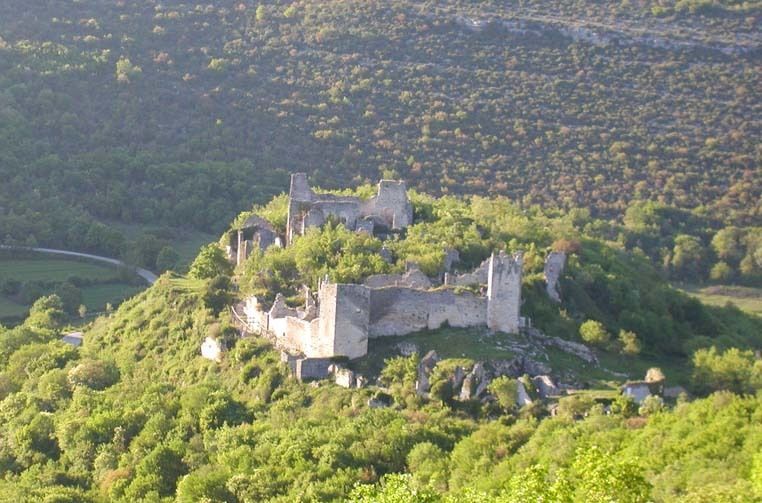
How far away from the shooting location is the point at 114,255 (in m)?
71.6

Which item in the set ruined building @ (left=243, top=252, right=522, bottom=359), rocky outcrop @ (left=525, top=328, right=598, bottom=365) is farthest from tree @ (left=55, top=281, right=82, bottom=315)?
rocky outcrop @ (left=525, top=328, right=598, bottom=365)

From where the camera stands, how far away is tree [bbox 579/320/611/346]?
4456 cm

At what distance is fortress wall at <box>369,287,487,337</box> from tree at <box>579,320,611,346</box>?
11.6 feet

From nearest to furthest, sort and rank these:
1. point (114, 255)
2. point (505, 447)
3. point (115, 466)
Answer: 1. point (505, 447)
2. point (115, 466)
3. point (114, 255)

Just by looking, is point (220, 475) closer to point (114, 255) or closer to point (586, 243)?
point (586, 243)

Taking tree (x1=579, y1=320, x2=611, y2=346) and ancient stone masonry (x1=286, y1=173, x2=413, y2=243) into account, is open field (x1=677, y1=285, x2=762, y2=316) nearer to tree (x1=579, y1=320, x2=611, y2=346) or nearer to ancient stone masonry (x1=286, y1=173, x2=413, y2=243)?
ancient stone masonry (x1=286, y1=173, x2=413, y2=243)

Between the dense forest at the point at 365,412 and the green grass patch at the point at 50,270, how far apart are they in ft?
35.4

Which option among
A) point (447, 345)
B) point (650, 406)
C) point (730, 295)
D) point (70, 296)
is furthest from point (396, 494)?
point (730, 295)

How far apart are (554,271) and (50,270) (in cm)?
2895

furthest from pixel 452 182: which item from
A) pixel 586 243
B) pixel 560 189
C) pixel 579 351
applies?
pixel 579 351

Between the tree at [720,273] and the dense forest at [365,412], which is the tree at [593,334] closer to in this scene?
the dense forest at [365,412]

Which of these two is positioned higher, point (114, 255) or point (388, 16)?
point (388, 16)

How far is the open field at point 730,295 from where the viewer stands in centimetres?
6369

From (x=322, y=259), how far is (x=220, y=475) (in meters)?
11.4
